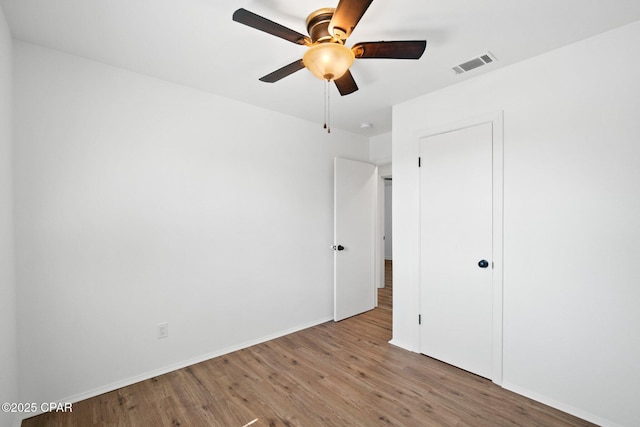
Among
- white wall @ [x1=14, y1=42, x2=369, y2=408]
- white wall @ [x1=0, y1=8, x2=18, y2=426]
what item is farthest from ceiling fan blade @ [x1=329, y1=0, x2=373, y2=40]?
white wall @ [x1=0, y1=8, x2=18, y2=426]

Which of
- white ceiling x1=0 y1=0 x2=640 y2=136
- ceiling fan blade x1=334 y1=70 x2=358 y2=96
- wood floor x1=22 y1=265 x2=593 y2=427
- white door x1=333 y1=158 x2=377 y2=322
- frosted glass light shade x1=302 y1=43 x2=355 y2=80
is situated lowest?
wood floor x1=22 y1=265 x2=593 y2=427

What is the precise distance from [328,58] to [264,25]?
0.35 m

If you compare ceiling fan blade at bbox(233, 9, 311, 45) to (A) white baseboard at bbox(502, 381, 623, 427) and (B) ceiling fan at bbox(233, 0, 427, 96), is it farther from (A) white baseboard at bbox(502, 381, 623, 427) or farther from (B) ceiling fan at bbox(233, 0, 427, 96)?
(A) white baseboard at bbox(502, 381, 623, 427)

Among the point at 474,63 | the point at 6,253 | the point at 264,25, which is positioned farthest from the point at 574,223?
the point at 6,253

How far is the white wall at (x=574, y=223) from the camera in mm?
1806

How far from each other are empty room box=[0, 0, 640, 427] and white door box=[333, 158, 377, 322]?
2.52ft

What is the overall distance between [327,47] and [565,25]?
5.26 feet

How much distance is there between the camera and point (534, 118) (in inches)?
85.6

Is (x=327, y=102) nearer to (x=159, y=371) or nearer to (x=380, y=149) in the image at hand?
(x=380, y=149)

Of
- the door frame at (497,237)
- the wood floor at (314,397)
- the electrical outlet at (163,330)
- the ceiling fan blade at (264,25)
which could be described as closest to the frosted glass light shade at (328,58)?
the ceiling fan blade at (264,25)

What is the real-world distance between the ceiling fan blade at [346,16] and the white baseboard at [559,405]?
9.22ft

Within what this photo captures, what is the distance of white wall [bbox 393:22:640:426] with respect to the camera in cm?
181

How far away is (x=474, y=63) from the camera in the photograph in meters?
2.26

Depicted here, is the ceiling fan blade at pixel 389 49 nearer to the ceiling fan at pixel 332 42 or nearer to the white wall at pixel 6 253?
the ceiling fan at pixel 332 42
